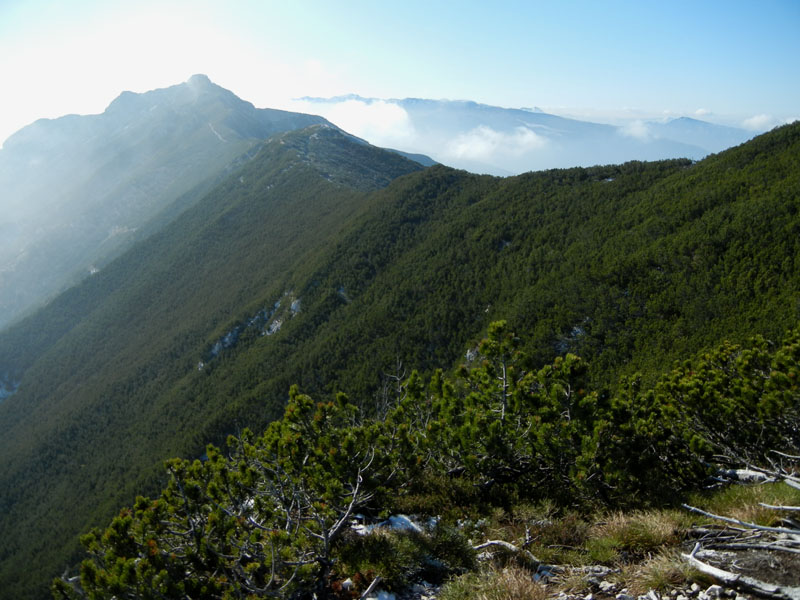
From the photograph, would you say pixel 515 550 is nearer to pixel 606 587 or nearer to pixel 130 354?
pixel 606 587

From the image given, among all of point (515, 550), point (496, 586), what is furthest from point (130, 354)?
point (496, 586)

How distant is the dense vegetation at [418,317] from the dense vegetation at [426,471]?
0.47ft

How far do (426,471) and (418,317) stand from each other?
256 feet

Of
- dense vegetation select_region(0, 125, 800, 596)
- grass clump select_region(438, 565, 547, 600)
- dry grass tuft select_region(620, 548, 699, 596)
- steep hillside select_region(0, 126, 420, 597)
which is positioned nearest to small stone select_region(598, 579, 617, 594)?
dry grass tuft select_region(620, 548, 699, 596)

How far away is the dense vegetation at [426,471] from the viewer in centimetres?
623

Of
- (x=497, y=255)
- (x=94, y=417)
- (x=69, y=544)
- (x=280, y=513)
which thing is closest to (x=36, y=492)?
(x=94, y=417)

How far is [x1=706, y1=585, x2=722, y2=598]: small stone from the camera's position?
14.6 ft

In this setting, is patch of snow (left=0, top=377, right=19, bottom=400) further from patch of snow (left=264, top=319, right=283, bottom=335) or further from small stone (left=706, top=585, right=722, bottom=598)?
small stone (left=706, top=585, right=722, bottom=598)

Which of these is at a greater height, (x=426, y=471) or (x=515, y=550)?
(x=515, y=550)

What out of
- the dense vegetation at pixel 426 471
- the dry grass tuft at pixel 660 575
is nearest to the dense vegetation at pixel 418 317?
the dense vegetation at pixel 426 471

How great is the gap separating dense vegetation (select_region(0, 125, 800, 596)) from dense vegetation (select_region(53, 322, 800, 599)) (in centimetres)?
14

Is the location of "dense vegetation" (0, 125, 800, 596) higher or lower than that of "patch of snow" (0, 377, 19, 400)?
higher

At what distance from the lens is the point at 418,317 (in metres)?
88.3

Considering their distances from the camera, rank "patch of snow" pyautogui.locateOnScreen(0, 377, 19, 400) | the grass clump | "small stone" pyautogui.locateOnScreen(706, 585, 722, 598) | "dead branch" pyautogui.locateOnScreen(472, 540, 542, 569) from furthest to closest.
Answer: "patch of snow" pyautogui.locateOnScreen(0, 377, 19, 400), "dead branch" pyautogui.locateOnScreen(472, 540, 542, 569), the grass clump, "small stone" pyautogui.locateOnScreen(706, 585, 722, 598)
